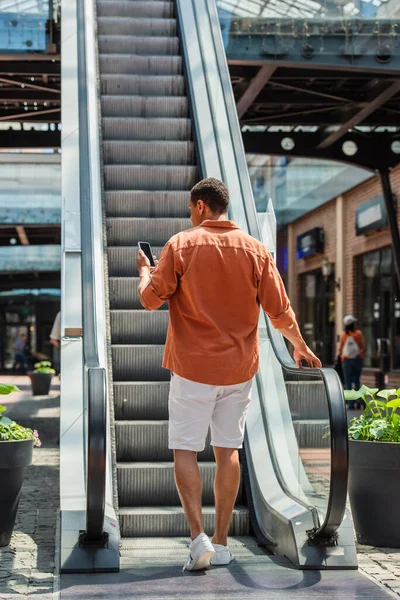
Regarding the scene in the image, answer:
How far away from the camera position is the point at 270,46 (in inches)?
527

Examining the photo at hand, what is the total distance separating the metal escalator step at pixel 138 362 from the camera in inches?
242

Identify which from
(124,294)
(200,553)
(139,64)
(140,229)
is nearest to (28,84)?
(139,64)

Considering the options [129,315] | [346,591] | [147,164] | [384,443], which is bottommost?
[346,591]

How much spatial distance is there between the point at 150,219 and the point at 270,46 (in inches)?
272

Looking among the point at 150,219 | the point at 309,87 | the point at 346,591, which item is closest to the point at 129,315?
the point at 150,219

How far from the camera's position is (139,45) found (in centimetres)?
1002

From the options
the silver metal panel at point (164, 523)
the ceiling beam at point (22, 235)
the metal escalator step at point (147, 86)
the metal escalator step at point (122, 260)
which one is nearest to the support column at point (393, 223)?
the metal escalator step at point (147, 86)

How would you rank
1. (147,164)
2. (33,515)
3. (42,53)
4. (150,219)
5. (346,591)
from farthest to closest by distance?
(42,53) → (147,164) → (150,219) → (33,515) → (346,591)

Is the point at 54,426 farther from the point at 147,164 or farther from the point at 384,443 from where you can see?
the point at 384,443

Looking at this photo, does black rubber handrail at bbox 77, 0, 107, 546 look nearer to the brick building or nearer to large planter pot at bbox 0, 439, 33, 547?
large planter pot at bbox 0, 439, 33, 547

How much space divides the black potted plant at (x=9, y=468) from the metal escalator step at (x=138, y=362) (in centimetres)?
137

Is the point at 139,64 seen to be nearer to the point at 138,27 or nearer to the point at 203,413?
the point at 138,27

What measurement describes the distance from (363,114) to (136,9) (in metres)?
6.12

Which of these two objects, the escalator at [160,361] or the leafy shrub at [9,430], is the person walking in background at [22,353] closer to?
the escalator at [160,361]
